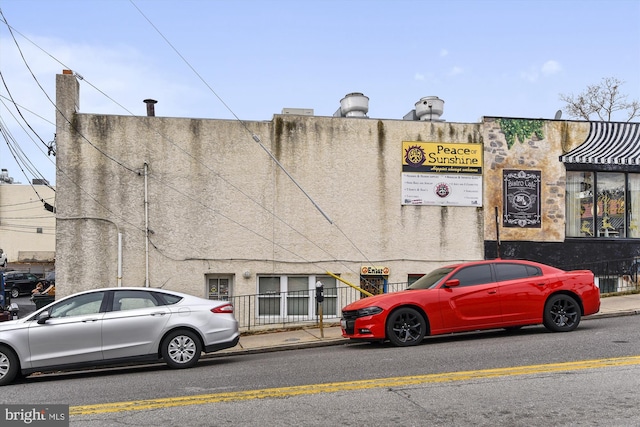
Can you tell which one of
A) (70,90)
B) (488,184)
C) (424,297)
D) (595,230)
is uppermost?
(70,90)

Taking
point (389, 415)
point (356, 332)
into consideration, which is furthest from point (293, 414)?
point (356, 332)

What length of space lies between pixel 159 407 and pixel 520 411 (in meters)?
3.87

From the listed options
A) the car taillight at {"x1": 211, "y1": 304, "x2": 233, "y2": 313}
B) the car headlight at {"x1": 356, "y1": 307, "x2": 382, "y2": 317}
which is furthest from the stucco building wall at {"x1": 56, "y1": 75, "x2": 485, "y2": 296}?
the car taillight at {"x1": 211, "y1": 304, "x2": 233, "y2": 313}

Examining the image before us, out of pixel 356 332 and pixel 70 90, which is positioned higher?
pixel 70 90

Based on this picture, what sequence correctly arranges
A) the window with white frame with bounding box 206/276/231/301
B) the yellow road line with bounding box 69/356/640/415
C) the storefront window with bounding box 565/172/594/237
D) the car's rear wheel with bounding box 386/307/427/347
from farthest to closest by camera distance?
the storefront window with bounding box 565/172/594/237 → the window with white frame with bounding box 206/276/231/301 → the car's rear wheel with bounding box 386/307/427/347 → the yellow road line with bounding box 69/356/640/415

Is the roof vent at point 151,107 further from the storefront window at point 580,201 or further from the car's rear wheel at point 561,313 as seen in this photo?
the storefront window at point 580,201

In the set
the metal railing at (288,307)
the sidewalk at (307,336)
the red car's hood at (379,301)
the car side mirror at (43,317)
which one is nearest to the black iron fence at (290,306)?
the metal railing at (288,307)

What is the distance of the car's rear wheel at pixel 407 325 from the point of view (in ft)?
36.7

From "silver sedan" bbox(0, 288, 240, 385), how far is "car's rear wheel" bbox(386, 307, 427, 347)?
2.70m

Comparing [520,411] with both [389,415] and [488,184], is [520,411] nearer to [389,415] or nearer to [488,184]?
[389,415]

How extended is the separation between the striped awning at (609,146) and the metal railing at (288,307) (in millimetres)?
6142

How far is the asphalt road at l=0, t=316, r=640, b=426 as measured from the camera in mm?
6539

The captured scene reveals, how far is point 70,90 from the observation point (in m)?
16.0

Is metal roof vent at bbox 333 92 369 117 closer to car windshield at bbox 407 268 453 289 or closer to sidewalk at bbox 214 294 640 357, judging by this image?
sidewalk at bbox 214 294 640 357
